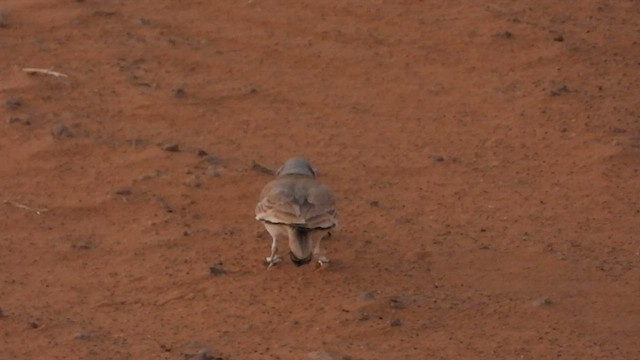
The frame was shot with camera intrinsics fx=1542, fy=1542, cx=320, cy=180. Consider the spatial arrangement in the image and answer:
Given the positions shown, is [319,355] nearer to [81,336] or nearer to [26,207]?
[81,336]

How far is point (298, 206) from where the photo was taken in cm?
821

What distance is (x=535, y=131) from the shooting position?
10.5m

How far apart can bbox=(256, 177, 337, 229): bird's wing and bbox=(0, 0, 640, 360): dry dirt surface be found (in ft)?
1.30

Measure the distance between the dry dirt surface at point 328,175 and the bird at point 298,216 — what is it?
0.18m

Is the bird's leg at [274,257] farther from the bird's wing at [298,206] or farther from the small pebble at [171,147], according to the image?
the small pebble at [171,147]

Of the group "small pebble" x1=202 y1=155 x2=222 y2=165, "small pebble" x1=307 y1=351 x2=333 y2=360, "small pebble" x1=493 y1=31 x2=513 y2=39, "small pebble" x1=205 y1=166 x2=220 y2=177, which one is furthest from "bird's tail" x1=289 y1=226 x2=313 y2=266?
"small pebble" x1=493 y1=31 x2=513 y2=39

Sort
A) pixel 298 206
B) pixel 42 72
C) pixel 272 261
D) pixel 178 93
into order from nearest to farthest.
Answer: pixel 298 206
pixel 272 261
pixel 178 93
pixel 42 72

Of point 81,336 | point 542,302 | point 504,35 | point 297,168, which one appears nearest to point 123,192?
point 297,168

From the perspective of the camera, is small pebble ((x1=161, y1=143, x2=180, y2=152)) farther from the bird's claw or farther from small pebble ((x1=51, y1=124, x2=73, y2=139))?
the bird's claw

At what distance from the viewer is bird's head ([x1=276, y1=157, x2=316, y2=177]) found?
29.0ft

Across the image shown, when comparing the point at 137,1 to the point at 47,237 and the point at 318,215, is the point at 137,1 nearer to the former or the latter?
the point at 47,237

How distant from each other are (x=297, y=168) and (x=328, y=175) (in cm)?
93

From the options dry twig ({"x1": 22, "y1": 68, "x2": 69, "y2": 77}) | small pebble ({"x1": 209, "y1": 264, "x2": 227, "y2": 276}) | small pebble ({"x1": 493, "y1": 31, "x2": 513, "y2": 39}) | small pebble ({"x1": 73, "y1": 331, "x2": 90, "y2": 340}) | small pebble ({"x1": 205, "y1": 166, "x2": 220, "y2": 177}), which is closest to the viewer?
small pebble ({"x1": 73, "y1": 331, "x2": 90, "y2": 340})

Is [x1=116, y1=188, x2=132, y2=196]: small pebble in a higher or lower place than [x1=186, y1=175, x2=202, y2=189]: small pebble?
lower
